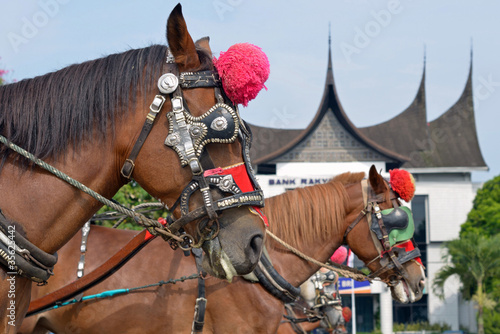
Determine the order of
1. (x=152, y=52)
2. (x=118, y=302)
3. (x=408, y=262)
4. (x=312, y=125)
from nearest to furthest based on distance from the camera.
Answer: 1. (x=152, y=52)
2. (x=118, y=302)
3. (x=408, y=262)
4. (x=312, y=125)

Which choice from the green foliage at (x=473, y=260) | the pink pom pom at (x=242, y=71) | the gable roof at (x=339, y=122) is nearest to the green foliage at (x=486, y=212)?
the gable roof at (x=339, y=122)

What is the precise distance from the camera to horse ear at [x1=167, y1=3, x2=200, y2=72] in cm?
227

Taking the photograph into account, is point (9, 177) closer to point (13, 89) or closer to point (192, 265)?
point (13, 89)

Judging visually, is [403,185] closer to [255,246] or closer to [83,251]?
[83,251]

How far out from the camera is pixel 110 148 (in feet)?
7.86

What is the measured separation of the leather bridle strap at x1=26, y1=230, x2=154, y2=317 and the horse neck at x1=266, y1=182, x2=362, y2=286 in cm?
141

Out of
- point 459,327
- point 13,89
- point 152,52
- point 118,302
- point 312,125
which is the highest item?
point 312,125

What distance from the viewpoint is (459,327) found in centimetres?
4275

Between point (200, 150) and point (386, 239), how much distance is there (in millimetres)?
3636

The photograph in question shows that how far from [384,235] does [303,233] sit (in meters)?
0.80

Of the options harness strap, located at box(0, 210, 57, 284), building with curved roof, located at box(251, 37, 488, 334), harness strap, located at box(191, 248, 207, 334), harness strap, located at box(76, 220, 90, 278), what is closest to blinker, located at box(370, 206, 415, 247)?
harness strap, located at box(191, 248, 207, 334)

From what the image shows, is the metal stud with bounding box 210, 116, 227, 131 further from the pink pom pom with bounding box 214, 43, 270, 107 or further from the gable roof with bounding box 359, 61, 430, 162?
the gable roof with bounding box 359, 61, 430, 162

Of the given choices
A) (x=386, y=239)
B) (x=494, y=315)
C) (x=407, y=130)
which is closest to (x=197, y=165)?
(x=386, y=239)

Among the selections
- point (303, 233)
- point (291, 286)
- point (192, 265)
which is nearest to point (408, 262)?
point (303, 233)
